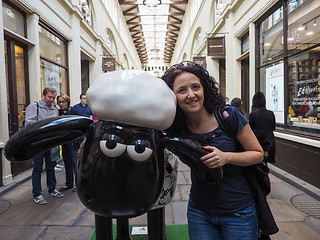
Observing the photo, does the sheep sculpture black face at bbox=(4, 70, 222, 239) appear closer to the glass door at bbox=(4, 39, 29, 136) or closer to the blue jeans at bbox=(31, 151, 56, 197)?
the blue jeans at bbox=(31, 151, 56, 197)

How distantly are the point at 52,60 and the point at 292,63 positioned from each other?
5.91 metres

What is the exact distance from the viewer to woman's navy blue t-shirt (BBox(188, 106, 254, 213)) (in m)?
1.23

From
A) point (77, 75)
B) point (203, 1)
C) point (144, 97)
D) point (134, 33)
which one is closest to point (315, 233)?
A: point (144, 97)

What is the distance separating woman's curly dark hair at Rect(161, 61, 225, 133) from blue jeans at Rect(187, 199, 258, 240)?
1.75 ft

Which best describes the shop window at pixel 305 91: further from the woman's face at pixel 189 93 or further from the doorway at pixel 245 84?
the woman's face at pixel 189 93

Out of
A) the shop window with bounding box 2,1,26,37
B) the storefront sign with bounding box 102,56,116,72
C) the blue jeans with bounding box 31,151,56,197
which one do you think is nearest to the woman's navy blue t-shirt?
the blue jeans with bounding box 31,151,56,197

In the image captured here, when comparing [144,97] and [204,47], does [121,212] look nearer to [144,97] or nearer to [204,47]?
[144,97]

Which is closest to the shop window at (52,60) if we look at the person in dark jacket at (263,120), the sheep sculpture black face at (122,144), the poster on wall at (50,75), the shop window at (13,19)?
the poster on wall at (50,75)

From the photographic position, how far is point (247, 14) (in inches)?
251

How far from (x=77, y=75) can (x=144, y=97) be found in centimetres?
724

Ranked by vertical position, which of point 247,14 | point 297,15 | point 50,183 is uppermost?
point 247,14

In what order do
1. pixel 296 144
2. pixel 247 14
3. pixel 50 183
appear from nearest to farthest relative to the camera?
pixel 50 183 < pixel 296 144 < pixel 247 14

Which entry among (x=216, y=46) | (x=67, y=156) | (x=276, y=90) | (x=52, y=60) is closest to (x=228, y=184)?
(x=67, y=156)

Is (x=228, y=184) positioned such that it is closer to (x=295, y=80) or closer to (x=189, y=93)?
(x=189, y=93)
